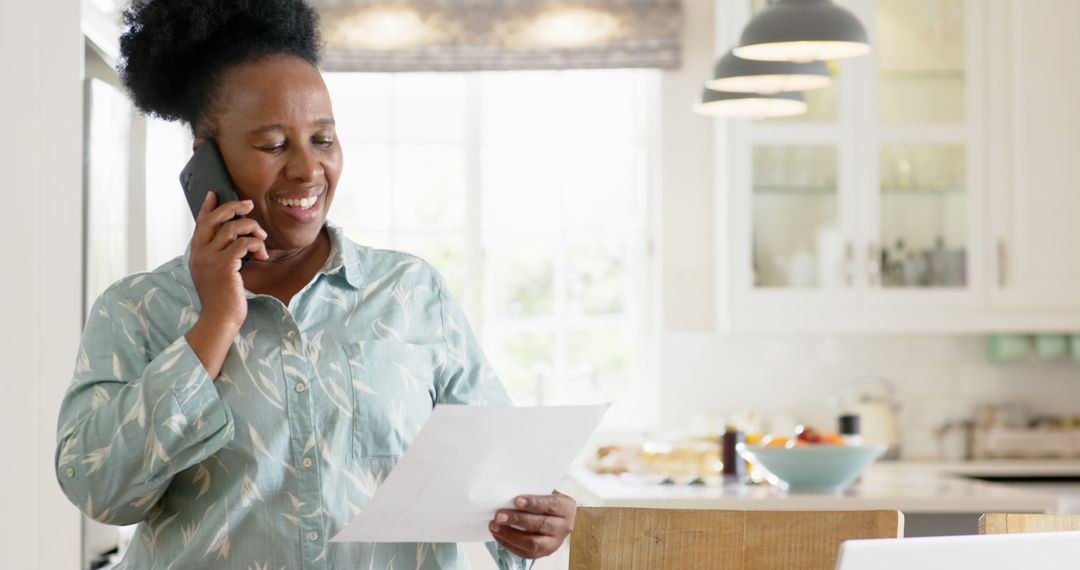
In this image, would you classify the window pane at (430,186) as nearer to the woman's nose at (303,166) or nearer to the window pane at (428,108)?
the window pane at (428,108)

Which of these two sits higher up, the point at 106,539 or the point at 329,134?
the point at 329,134

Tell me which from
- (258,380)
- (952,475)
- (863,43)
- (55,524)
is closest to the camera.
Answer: (258,380)

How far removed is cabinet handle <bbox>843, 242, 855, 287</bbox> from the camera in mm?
4559

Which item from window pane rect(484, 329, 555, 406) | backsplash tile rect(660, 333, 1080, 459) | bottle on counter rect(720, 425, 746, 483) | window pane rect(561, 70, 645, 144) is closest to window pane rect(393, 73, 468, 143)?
window pane rect(561, 70, 645, 144)

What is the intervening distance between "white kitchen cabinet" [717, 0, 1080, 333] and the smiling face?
10.5ft

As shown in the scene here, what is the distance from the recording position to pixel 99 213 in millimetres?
2457

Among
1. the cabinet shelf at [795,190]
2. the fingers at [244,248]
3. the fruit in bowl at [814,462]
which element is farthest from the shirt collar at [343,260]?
the cabinet shelf at [795,190]

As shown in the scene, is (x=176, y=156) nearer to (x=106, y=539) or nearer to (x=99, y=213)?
(x=99, y=213)

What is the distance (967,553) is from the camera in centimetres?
91

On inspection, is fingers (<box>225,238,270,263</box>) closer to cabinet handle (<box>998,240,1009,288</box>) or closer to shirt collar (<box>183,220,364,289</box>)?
shirt collar (<box>183,220,364,289</box>)

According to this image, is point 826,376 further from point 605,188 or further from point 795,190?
point 605,188

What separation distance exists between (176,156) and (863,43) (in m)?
1.64

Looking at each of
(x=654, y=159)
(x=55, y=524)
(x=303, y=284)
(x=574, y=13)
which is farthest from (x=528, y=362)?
(x=303, y=284)

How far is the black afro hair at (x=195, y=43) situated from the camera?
4.95 feet
